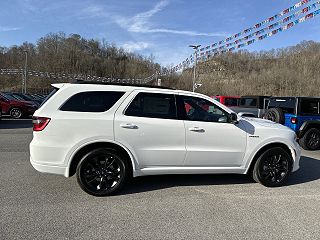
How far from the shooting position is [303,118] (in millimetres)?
10359

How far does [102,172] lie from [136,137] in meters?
0.78

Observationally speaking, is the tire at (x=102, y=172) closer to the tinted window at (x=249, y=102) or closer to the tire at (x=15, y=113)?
the tinted window at (x=249, y=102)

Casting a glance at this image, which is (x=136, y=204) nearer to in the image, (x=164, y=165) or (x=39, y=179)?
(x=164, y=165)

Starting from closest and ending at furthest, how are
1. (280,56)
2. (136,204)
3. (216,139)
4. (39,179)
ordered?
(136,204)
(216,139)
(39,179)
(280,56)

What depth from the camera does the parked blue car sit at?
406 inches

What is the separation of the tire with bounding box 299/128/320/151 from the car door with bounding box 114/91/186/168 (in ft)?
21.5

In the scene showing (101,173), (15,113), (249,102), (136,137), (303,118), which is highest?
(249,102)

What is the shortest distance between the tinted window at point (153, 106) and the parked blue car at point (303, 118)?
6.06 meters

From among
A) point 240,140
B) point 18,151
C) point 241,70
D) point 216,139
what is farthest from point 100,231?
point 241,70

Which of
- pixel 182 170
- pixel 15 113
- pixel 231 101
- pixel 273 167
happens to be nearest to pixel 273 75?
pixel 231 101

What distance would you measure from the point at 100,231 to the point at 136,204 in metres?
1.00

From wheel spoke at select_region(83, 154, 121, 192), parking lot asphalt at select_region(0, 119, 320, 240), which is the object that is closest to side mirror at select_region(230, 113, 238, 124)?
parking lot asphalt at select_region(0, 119, 320, 240)

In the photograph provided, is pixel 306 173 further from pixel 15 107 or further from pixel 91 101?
pixel 15 107

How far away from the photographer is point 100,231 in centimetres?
395
